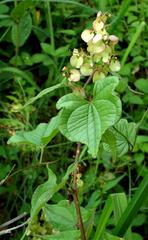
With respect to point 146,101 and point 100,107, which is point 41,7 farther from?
point 100,107

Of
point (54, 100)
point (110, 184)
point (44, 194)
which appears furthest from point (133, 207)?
point (54, 100)

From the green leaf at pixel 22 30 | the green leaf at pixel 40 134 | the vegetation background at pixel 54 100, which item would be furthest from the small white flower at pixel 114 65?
the green leaf at pixel 22 30

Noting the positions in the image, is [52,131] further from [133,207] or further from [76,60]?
[133,207]

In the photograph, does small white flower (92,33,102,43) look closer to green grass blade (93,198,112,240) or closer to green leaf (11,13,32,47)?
green grass blade (93,198,112,240)

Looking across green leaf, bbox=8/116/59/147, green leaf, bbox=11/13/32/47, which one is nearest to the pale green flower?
green leaf, bbox=8/116/59/147

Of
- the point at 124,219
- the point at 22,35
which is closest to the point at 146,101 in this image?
the point at 22,35

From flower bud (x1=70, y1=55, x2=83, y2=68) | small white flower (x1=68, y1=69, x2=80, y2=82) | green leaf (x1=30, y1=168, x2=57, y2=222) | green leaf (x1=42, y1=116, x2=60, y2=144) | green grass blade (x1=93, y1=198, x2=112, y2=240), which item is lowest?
green grass blade (x1=93, y1=198, x2=112, y2=240)

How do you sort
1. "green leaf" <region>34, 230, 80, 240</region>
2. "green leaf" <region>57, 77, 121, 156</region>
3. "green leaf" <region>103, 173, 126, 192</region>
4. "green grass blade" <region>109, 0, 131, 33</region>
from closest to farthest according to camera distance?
"green leaf" <region>57, 77, 121, 156</region>, "green leaf" <region>34, 230, 80, 240</region>, "green grass blade" <region>109, 0, 131, 33</region>, "green leaf" <region>103, 173, 126, 192</region>
